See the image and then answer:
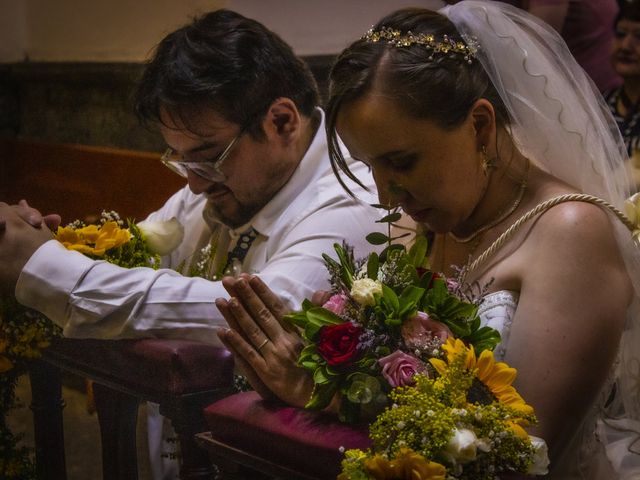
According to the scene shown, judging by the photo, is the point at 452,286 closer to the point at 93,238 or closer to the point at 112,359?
the point at 112,359

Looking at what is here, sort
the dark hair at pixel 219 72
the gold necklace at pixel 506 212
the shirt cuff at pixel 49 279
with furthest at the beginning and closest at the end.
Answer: the dark hair at pixel 219 72 → the shirt cuff at pixel 49 279 → the gold necklace at pixel 506 212

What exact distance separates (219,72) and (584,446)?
108 cm

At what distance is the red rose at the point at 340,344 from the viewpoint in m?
1.35

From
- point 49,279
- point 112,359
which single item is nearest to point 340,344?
point 112,359

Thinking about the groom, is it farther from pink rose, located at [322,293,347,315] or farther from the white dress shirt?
pink rose, located at [322,293,347,315]

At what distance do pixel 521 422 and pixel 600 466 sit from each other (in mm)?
468

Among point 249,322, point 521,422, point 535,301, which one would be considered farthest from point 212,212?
point 521,422

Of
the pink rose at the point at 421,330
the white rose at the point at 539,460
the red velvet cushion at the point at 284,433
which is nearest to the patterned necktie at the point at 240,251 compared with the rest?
the red velvet cushion at the point at 284,433

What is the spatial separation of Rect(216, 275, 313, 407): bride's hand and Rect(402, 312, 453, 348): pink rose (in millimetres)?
223

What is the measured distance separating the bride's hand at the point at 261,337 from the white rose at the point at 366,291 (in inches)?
7.1

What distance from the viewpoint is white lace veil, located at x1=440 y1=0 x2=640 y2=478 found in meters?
1.70

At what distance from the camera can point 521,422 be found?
50.6 inches

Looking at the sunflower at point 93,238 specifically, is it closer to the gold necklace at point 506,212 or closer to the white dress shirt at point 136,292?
the white dress shirt at point 136,292

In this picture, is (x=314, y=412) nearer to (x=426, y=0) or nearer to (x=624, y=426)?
(x=624, y=426)
